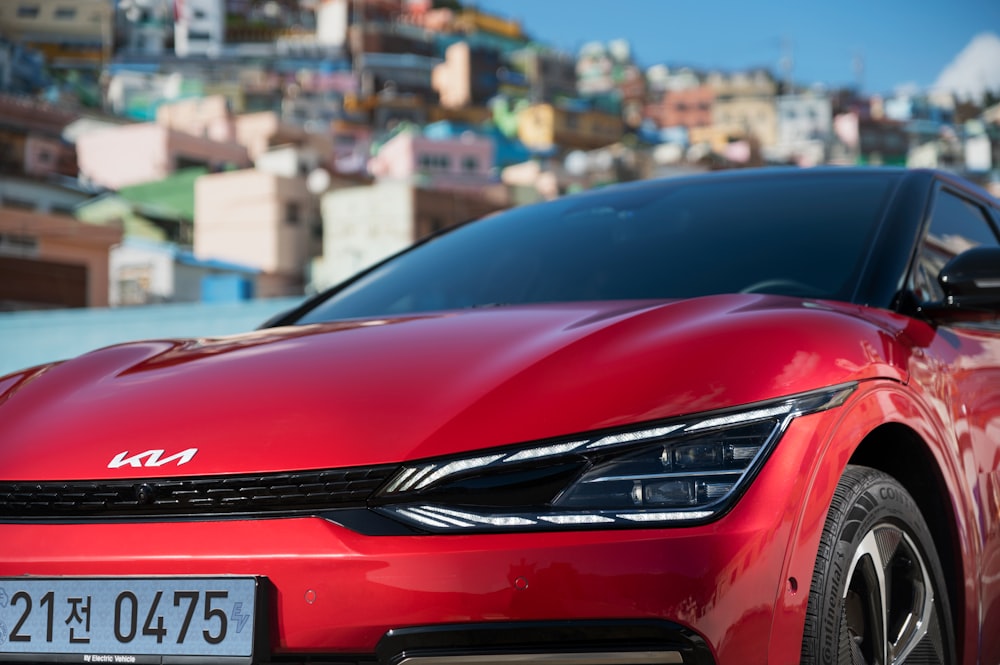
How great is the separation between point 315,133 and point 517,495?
6971 centimetres

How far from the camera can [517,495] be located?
1621 millimetres

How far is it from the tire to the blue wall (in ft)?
30.2

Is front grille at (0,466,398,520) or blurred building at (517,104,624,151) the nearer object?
front grille at (0,466,398,520)

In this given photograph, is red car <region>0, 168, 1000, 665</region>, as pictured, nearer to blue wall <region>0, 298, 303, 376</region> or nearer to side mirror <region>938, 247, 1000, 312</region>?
side mirror <region>938, 247, 1000, 312</region>

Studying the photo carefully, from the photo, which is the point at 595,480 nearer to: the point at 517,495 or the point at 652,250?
the point at 517,495

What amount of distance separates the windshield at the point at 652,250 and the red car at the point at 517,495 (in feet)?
1.25

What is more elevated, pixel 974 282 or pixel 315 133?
pixel 974 282

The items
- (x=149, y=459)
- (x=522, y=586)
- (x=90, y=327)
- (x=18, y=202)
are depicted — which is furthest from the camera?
(x=18, y=202)

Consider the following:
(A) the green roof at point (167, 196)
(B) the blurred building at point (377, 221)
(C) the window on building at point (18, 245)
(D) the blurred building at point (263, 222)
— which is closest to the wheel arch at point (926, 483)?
(C) the window on building at point (18, 245)

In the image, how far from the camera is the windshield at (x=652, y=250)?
268cm

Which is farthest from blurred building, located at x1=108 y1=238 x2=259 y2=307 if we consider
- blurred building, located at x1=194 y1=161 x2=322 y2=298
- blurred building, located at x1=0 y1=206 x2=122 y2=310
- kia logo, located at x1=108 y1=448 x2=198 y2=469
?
kia logo, located at x1=108 y1=448 x2=198 y2=469

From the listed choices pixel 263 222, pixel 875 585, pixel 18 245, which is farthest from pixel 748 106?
pixel 875 585

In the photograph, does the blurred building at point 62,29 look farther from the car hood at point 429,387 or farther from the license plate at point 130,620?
the license plate at point 130,620

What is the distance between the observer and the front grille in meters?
1.66
